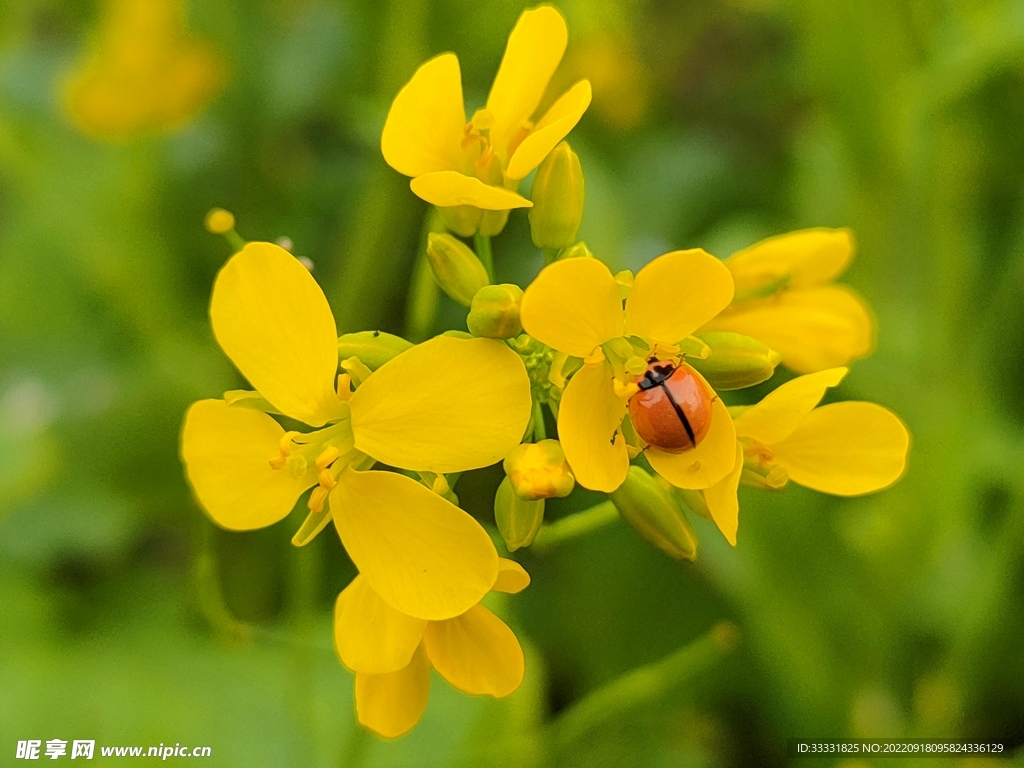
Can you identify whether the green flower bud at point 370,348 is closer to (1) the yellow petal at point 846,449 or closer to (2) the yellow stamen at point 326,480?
(2) the yellow stamen at point 326,480

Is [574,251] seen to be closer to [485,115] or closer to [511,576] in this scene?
[485,115]

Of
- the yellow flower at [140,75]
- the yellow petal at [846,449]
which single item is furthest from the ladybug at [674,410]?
the yellow flower at [140,75]

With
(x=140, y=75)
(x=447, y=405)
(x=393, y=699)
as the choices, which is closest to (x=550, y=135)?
(x=447, y=405)

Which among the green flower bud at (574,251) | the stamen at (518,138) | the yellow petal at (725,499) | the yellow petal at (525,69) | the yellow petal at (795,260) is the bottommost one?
the yellow petal at (725,499)

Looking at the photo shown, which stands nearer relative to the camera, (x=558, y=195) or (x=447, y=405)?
(x=447, y=405)

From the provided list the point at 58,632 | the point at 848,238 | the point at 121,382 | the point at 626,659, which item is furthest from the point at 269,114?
the point at 848,238
